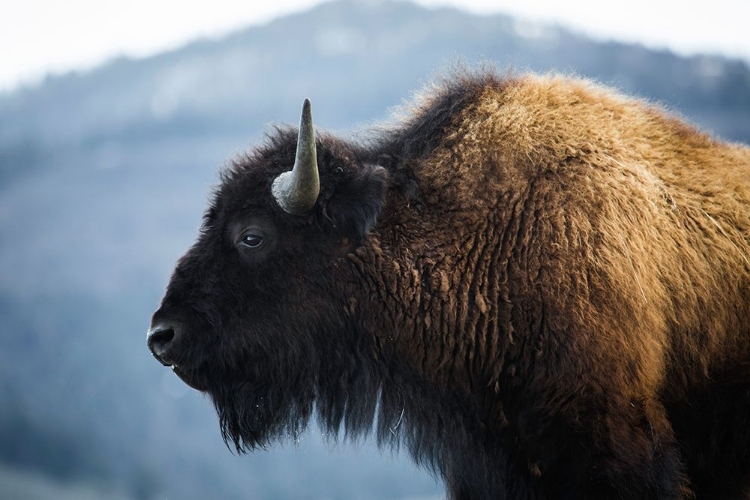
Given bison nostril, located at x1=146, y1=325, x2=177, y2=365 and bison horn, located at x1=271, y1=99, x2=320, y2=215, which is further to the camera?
bison nostril, located at x1=146, y1=325, x2=177, y2=365

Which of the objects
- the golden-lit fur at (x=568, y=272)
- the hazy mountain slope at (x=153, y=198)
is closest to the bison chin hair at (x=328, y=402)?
the golden-lit fur at (x=568, y=272)

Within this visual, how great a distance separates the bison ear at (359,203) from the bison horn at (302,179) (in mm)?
139

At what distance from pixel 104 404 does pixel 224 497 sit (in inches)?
430

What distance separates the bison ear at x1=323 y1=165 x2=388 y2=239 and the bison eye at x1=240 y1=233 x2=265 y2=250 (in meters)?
0.42

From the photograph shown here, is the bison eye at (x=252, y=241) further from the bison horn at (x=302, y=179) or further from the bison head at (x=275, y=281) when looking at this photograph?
the bison horn at (x=302, y=179)

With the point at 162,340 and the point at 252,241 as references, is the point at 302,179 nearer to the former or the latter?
the point at 252,241

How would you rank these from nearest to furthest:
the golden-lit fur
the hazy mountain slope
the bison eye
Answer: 1. the golden-lit fur
2. the bison eye
3. the hazy mountain slope

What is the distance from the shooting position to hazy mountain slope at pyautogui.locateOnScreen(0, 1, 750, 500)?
33.9 metres

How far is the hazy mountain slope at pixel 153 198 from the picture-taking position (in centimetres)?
3388

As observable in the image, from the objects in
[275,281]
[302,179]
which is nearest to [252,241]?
[275,281]

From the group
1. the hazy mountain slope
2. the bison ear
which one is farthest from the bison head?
the hazy mountain slope

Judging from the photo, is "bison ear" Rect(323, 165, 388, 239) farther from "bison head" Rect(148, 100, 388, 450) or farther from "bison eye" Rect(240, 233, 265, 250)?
"bison eye" Rect(240, 233, 265, 250)

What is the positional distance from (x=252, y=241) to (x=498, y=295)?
147 centimetres

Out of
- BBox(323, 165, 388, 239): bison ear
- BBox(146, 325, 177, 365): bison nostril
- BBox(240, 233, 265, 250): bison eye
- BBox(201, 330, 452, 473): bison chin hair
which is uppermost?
BBox(323, 165, 388, 239): bison ear
